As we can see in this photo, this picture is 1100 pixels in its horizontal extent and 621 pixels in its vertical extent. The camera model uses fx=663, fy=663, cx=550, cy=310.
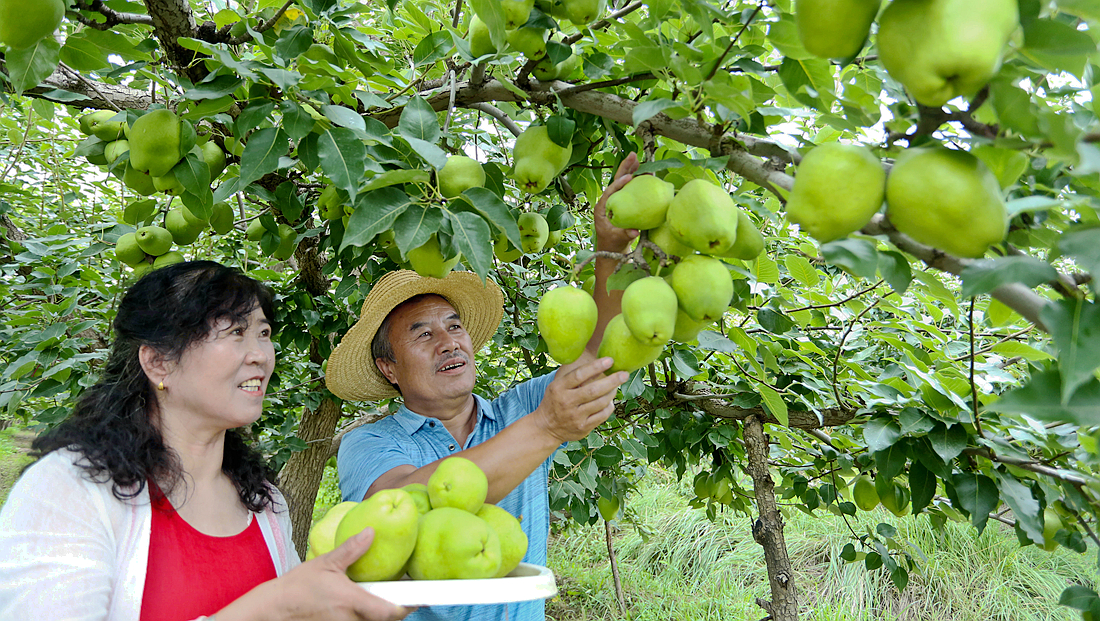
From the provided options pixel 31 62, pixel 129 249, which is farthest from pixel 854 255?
pixel 129 249

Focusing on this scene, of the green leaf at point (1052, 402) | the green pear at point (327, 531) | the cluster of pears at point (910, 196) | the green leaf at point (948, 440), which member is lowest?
the green leaf at point (948, 440)

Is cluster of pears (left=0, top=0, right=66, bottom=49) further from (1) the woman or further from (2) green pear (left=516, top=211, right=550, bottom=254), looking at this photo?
(2) green pear (left=516, top=211, right=550, bottom=254)

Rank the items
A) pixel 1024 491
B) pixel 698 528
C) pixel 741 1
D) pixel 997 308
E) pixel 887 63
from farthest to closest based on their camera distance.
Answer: pixel 698 528, pixel 1024 491, pixel 741 1, pixel 997 308, pixel 887 63

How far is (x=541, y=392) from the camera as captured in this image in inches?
102

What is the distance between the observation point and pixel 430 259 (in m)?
1.60

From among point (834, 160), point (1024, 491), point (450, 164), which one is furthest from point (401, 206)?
point (1024, 491)

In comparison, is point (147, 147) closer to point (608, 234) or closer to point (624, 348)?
point (608, 234)

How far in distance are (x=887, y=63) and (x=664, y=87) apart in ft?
2.31

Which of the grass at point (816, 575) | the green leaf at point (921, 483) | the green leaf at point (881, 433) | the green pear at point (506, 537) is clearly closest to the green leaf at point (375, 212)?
the green pear at point (506, 537)

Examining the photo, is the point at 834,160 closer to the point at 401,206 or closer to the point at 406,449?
the point at 401,206

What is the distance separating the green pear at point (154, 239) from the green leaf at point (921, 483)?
260cm

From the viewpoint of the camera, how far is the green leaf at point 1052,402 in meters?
0.72

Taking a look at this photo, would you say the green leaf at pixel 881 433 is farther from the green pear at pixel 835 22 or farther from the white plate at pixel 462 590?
the green pear at pixel 835 22

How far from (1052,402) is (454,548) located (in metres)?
0.82
